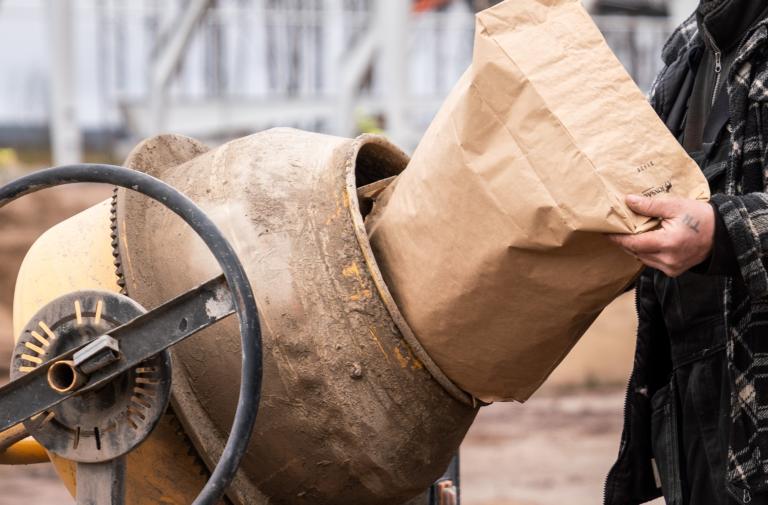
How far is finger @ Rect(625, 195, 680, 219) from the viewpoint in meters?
1.86

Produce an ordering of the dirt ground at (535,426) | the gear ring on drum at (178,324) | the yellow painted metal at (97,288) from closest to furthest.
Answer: the gear ring on drum at (178,324), the yellow painted metal at (97,288), the dirt ground at (535,426)

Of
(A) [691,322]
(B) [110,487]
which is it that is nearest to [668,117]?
(A) [691,322]

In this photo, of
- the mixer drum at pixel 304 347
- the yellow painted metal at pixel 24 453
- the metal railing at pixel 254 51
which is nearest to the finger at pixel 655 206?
the mixer drum at pixel 304 347

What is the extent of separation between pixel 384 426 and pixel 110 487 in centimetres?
50

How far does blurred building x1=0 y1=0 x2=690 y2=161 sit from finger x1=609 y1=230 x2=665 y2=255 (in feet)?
42.9

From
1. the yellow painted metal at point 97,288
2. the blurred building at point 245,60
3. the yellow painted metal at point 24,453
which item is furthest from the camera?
the blurred building at point 245,60

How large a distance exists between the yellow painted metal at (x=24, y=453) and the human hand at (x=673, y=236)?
4.24 feet

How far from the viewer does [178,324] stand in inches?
74.9

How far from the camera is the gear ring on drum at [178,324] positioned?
1.83 meters

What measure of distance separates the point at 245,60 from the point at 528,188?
58.1ft

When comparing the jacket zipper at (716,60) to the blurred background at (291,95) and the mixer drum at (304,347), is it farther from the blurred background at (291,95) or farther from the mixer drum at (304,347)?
the blurred background at (291,95)

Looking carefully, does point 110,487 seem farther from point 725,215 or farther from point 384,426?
point 725,215

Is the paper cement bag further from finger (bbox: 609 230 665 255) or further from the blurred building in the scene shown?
the blurred building

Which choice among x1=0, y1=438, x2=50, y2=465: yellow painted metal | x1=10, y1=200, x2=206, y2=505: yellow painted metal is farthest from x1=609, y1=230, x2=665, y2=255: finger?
x1=0, y1=438, x2=50, y2=465: yellow painted metal
